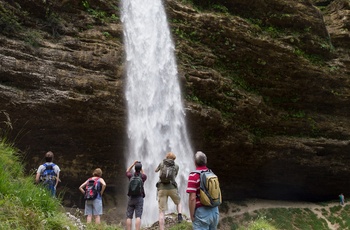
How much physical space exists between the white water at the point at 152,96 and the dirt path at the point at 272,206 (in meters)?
6.61

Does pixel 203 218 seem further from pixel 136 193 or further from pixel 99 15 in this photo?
pixel 99 15

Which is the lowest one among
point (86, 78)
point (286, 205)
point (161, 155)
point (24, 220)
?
point (286, 205)

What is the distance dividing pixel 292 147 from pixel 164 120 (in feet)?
27.7

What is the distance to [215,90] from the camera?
17188mm

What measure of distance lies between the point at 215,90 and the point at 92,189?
10936 millimetres

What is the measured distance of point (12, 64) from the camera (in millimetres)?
12805

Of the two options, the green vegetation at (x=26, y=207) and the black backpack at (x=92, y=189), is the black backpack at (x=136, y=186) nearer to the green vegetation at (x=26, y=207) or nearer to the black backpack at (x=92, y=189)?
the black backpack at (x=92, y=189)

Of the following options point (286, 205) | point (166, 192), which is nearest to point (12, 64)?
point (166, 192)

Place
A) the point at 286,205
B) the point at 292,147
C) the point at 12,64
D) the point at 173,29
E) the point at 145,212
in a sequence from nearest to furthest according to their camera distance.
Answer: the point at 12,64 → the point at 145,212 → the point at 173,29 → the point at 292,147 → the point at 286,205

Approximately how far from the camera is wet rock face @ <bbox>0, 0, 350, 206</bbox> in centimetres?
1359

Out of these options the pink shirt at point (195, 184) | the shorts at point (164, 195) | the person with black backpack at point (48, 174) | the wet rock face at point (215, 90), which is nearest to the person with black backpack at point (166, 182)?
the shorts at point (164, 195)

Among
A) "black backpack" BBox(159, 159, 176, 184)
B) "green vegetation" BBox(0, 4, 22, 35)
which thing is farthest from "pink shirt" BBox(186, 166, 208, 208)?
"green vegetation" BBox(0, 4, 22, 35)

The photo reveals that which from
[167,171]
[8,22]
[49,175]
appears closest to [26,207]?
[49,175]

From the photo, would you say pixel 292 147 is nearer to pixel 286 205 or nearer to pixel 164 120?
pixel 286 205
